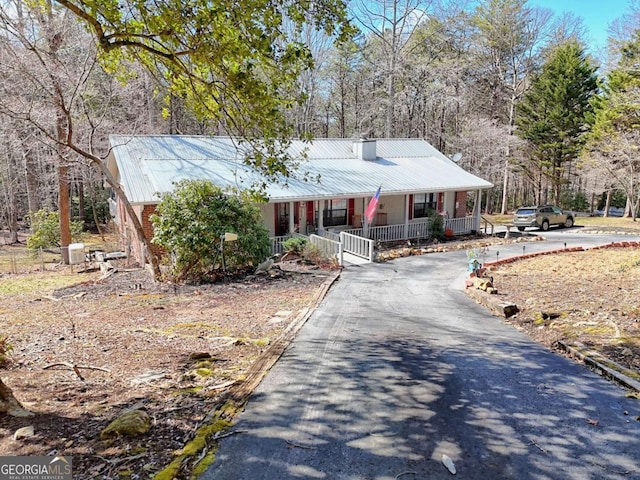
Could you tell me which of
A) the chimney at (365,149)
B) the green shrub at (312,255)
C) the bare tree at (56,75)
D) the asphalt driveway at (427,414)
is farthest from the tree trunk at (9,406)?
the chimney at (365,149)

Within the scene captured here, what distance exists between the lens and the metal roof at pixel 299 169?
1788cm

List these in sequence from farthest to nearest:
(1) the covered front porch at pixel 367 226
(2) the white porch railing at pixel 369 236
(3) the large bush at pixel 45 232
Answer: (3) the large bush at pixel 45 232 → (1) the covered front porch at pixel 367 226 → (2) the white porch railing at pixel 369 236

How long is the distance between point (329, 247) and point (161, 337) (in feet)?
33.2

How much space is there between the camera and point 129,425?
4156 millimetres

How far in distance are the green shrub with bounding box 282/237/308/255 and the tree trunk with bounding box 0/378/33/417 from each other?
41.1ft

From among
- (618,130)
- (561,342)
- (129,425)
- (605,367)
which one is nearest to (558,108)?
(618,130)

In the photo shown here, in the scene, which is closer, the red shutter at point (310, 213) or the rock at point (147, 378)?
the rock at point (147, 378)

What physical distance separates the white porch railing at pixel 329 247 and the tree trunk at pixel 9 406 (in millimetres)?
12313

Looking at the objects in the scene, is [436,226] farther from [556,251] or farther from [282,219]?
[282,219]

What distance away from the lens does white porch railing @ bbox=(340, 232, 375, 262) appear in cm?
1737

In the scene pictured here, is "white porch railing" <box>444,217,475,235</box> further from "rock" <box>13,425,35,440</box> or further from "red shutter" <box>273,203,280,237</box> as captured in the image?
"rock" <box>13,425,35,440</box>

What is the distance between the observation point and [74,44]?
663 inches

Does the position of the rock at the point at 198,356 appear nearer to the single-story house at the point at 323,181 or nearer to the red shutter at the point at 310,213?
the single-story house at the point at 323,181

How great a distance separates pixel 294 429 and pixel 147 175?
1530cm
